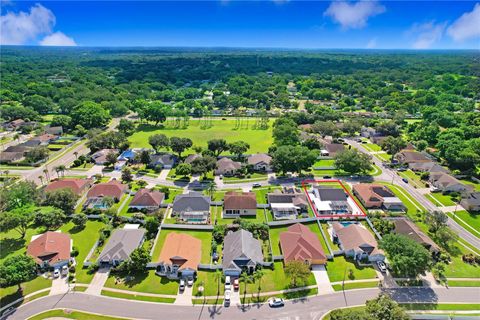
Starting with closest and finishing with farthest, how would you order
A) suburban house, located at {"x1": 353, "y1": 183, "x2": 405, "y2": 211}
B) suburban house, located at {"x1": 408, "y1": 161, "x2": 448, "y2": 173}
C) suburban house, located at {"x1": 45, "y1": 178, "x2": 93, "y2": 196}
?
suburban house, located at {"x1": 353, "y1": 183, "x2": 405, "y2": 211} < suburban house, located at {"x1": 45, "y1": 178, "x2": 93, "y2": 196} < suburban house, located at {"x1": 408, "y1": 161, "x2": 448, "y2": 173}

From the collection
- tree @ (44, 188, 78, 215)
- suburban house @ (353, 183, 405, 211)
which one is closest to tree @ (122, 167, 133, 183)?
tree @ (44, 188, 78, 215)

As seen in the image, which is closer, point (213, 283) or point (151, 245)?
point (213, 283)

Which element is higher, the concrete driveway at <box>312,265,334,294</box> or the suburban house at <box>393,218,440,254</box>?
the suburban house at <box>393,218,440,254</box>

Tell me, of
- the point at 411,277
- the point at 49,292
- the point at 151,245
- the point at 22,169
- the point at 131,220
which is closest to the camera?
the point at 49,292

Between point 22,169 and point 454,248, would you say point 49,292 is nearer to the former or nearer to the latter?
point 22,169

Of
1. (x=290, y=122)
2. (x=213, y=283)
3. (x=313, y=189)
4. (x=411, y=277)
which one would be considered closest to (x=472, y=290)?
(x=411, y=277)

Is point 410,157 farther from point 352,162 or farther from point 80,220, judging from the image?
point 80,220

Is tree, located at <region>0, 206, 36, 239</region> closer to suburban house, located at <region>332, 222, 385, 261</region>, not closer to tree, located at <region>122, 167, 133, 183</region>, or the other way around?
tree, located at <region>122, 167, 133, 183</region>
